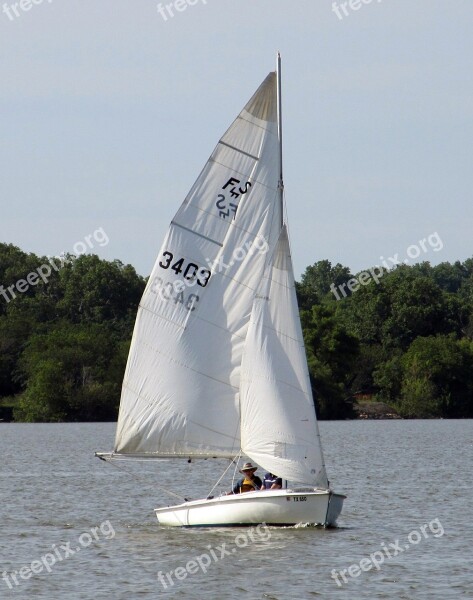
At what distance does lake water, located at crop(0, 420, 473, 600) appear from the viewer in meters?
27.2

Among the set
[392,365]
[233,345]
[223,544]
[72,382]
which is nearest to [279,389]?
[233,345]

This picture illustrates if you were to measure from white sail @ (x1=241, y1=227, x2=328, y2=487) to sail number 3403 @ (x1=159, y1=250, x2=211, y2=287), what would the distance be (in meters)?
1.41

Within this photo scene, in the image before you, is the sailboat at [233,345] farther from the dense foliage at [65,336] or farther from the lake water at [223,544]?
the dense foliage at [65,336]

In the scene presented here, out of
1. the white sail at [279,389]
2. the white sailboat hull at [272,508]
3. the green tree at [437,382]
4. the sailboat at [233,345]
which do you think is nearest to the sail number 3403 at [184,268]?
the sailboat at [233,345]

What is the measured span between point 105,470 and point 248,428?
29069 millimetres

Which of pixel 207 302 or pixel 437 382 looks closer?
pixel 207 302

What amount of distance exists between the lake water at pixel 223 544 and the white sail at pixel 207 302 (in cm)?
254

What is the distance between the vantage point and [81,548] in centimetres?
3253

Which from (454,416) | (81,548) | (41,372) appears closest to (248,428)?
(81,548)

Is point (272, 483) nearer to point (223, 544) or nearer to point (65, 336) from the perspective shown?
point (223, 544)

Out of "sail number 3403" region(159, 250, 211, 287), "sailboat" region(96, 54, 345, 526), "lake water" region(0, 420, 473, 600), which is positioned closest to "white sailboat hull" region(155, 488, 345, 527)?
"sailboat" region(96, 54, 345, 526)

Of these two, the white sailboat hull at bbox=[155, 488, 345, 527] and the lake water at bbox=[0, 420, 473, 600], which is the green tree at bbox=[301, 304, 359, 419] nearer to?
the lake water at bbox=[0, 420, 473, 600]

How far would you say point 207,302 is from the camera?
32.0 meters

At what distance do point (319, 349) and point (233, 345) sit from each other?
92797mm
